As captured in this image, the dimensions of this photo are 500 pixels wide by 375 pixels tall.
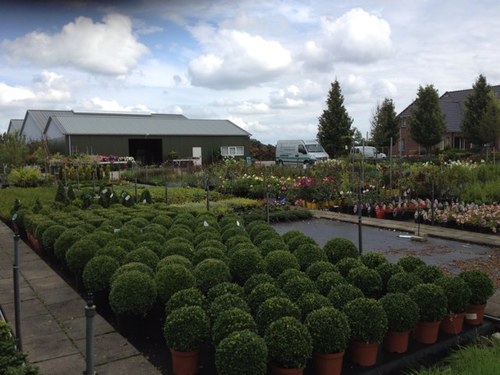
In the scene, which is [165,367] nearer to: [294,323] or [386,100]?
[294,323]

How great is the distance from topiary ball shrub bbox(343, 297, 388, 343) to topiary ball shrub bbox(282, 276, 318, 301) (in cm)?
55

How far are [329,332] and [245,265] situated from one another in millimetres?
1605

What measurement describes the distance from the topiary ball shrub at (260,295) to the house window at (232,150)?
3438 cm

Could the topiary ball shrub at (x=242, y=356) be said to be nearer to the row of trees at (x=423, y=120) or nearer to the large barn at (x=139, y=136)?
the row of trees at (x=423, y=120)

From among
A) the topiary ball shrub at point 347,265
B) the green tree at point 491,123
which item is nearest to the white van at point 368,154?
the green tree at point 491,123

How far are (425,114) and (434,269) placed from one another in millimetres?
36241

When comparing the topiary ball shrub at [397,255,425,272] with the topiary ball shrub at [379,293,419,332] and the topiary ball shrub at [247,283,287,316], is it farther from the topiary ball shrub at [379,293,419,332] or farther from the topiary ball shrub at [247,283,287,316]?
the topiary ball shrub at [247,283,287,316]

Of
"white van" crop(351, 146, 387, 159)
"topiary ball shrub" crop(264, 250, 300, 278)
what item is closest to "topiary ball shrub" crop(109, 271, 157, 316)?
"topiary ball shrub" crop(264, 250, 300, 278)

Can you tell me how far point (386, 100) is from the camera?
42.9 metres

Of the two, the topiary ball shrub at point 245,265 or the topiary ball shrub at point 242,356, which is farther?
the topiary ball shrub at point 245,265

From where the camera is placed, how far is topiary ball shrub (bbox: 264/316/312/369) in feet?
10.6

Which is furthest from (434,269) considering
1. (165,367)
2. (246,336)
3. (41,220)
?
(41,220)

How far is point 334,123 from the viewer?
42.2m

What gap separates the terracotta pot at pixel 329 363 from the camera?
11.2ft
